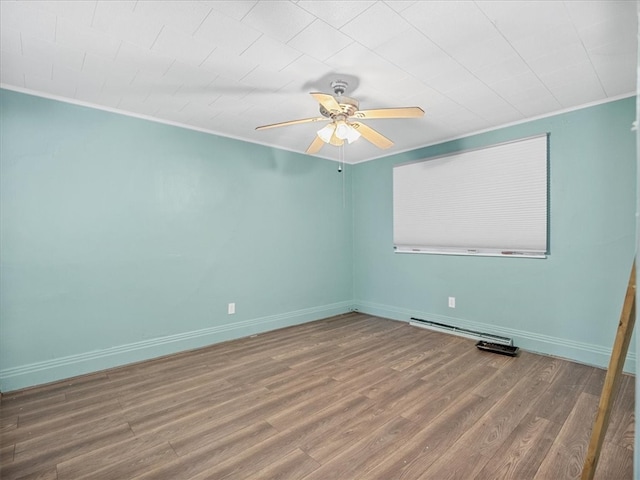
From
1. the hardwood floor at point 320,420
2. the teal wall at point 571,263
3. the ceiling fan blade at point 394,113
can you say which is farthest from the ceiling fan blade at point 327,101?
the teal wall at point 571,263

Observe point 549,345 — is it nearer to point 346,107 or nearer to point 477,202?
point 477,202

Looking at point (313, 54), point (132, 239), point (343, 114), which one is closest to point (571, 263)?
point (343, 114)

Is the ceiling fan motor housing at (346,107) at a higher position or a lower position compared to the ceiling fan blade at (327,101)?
higher

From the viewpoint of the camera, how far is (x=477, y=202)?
11.3 feet

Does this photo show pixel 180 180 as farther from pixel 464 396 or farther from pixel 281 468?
pixel 464 396

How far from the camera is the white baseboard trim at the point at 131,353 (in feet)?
7.79

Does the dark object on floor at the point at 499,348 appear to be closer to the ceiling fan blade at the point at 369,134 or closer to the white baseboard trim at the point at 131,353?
the white baseboard trim at the point at 131,353

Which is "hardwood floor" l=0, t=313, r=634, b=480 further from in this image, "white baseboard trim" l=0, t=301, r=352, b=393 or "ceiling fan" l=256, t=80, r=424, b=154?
"ceiling fan" l=256, t=80, r=424, b=154

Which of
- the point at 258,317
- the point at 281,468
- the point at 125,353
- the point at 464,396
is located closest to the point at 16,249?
the point at 125,353

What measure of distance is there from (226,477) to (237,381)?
103cm

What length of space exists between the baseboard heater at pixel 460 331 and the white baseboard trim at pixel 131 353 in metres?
1.49

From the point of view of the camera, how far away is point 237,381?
2.50 meters

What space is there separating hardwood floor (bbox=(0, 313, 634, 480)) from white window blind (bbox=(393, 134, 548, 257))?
1.21 metres

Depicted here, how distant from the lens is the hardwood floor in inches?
61.6
